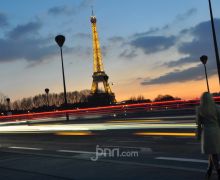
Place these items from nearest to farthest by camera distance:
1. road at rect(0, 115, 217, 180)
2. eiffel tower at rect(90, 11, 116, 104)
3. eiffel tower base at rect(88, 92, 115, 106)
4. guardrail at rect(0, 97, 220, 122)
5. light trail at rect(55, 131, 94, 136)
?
road at rect(0, 115, 217, 180) → light trail at rect(55, 131, 94, 136) → guardrail at rect(0, 97, 220, 122) → eiffel tower at rect(90, 11, 116, 104) → eiffel tower base at rect(88, 92, 115, 106)

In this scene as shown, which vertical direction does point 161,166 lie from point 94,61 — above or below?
below

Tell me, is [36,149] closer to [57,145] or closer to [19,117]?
[57,145]

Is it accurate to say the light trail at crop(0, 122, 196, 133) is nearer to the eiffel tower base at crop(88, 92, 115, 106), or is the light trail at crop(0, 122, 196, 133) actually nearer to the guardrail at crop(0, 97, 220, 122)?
the guardrail at crop(0, 97, 220, 122)

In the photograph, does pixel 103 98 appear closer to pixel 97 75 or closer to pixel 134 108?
pixel 97 75

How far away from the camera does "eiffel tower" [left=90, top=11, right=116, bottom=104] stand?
323 ft

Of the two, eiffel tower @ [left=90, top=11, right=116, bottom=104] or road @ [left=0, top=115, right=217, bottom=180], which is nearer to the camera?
road @ [left=0, top=115, right=217, bottom=180]

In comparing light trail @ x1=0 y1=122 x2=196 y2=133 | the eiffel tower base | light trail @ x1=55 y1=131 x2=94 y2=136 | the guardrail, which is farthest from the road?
the eiffel tower base

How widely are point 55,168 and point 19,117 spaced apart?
58.4 metres

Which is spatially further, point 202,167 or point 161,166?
point 161,166

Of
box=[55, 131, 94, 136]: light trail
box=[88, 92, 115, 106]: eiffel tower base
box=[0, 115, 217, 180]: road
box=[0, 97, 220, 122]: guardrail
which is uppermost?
box=[88, 92, 115, 106]: eiffel tower base

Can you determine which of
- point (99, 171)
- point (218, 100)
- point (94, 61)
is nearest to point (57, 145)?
point (99, 171)

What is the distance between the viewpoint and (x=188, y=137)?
1802 centimetres

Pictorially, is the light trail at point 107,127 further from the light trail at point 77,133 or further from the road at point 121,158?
the light trail at point 77,133

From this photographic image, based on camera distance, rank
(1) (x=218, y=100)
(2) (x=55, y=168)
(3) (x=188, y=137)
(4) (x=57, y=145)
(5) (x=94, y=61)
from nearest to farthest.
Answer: (2) (x=55, y=168), (3) (x=188, y=137), (4) (x=57, y=145), (1) (x=218, y=100), (5) (x=94, y=61)
